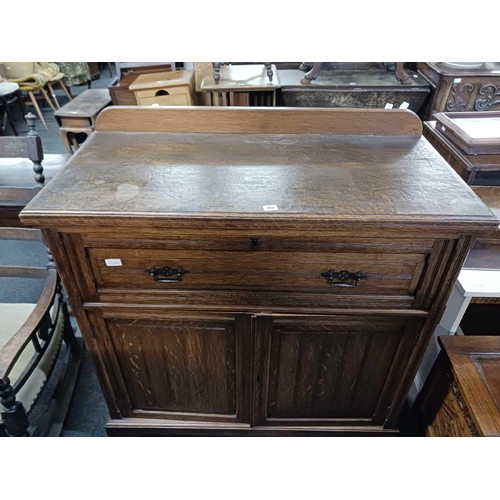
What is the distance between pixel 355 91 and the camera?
7.94ft

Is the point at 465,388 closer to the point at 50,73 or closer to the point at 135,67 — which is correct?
the point at 135,67

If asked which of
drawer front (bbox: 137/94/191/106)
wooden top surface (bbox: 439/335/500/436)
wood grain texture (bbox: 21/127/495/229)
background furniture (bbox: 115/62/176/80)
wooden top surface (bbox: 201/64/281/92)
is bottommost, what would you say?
wooden top surface (bbox: 439/335/500/436)

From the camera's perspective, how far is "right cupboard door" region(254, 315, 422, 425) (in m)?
0.99

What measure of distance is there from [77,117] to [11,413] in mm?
2267

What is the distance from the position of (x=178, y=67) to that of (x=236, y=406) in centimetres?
311

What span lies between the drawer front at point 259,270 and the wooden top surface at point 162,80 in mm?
2036

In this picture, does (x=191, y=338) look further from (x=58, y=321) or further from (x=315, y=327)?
(x=58, y=321)

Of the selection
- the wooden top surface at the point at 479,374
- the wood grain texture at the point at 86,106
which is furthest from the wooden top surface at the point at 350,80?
the wooden top surface at the point at 479,374

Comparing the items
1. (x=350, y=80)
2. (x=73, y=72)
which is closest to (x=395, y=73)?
(x=350, y=80)

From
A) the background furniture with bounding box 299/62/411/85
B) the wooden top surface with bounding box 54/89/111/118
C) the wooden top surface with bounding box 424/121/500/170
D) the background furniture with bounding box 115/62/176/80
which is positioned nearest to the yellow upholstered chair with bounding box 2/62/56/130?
the wooden top surface with bounding box 54/89/111/118

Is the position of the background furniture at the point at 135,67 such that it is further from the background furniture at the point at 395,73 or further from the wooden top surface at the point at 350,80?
the background furniture at the point at 395,73

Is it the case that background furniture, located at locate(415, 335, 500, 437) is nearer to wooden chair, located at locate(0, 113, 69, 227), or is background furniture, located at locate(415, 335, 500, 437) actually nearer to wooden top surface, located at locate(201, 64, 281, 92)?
wooden chair, located at locate(0, 113, 69, 227)

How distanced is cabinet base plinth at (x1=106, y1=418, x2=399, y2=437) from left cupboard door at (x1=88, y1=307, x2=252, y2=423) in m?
0.03

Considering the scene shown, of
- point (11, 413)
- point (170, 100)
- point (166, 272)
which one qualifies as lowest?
point (11, 413)
